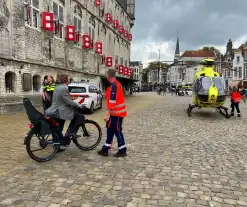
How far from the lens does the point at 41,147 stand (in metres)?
5.40

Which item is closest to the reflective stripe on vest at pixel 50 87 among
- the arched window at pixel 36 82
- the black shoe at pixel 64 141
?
the black shoe at pixel 64 141

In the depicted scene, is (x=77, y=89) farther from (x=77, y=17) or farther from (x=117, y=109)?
(x=77, y=17)

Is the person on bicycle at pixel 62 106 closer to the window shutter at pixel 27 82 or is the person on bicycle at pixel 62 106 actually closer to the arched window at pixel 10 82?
the arched window at pixel 10 82

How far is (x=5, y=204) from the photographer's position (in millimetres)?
3436

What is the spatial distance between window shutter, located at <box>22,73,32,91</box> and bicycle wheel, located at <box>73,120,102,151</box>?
9.65 meters

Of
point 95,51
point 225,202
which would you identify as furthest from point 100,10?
point 225,202

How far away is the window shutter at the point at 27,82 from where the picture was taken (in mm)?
14484

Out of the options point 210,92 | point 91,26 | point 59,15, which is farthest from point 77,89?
point 91,26

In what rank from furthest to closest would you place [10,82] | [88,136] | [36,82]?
[36,82] → [10,82] → [88,136]

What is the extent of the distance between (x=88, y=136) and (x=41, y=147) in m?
1.24

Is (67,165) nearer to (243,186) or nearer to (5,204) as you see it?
(5,204)

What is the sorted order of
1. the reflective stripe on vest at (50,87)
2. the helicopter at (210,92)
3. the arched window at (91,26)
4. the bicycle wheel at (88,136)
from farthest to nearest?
the arched window at (91,26), the helicopter at (210,92), the reflective stripe on vest at (50,87), the bicycle wheel at (88,136)

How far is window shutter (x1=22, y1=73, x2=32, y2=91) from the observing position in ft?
47.5

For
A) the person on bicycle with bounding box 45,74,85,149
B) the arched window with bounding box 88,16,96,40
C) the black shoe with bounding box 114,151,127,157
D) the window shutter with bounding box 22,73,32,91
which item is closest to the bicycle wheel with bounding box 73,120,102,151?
the person on bicycle with bounding box 45,74,85,149
